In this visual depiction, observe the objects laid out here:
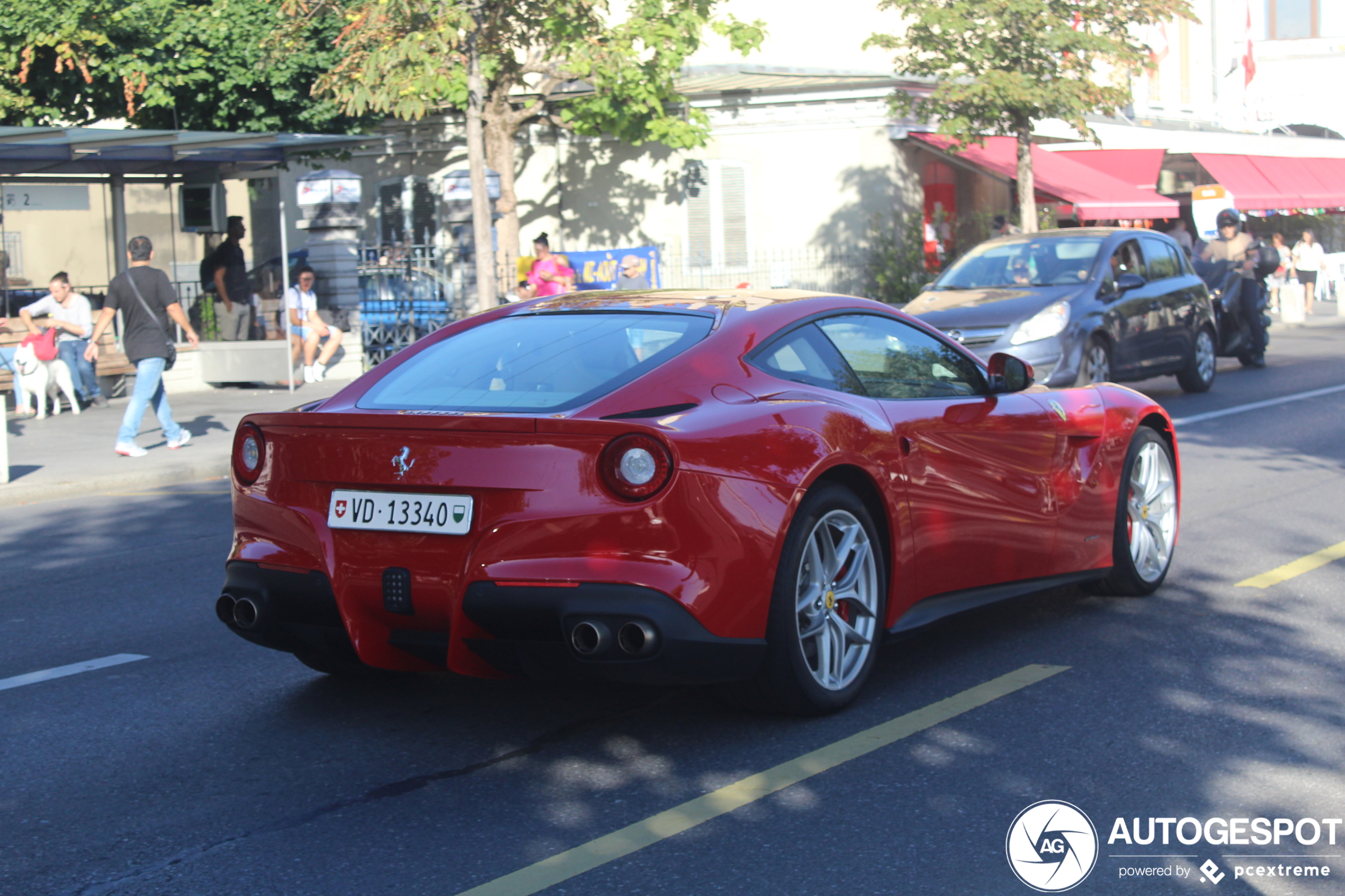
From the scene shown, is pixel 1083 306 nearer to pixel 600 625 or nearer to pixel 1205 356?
pixel 1205 356

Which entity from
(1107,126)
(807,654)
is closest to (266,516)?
(807,654)

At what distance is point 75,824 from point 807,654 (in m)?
2.17

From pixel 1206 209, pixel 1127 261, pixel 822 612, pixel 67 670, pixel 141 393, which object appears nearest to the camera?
pixel 822 612

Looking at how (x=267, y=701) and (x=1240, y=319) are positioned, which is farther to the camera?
(x=1240, y=319)

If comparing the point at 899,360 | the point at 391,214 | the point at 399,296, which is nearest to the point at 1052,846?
the point at 899,360

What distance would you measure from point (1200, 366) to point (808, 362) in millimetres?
12183

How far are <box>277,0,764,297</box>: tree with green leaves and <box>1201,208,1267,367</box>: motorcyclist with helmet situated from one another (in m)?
7.93

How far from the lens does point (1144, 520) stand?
6434 millimetres

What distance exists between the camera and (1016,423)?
5613 millimetres

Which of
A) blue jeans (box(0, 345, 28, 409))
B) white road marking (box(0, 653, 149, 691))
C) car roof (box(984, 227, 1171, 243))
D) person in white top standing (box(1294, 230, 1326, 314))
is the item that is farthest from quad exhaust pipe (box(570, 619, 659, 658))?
person in white top standing (box(1294, 230, 1326, 314))

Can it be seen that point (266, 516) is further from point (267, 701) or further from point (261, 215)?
point (261, 215)

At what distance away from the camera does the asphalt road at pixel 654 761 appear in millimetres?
3535

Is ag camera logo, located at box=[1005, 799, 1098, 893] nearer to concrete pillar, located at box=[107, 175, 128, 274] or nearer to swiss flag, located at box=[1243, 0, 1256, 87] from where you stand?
concrete pillar, located at box=[107, 175, 128, 274]

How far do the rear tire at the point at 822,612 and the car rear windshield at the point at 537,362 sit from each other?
0.71 meters
